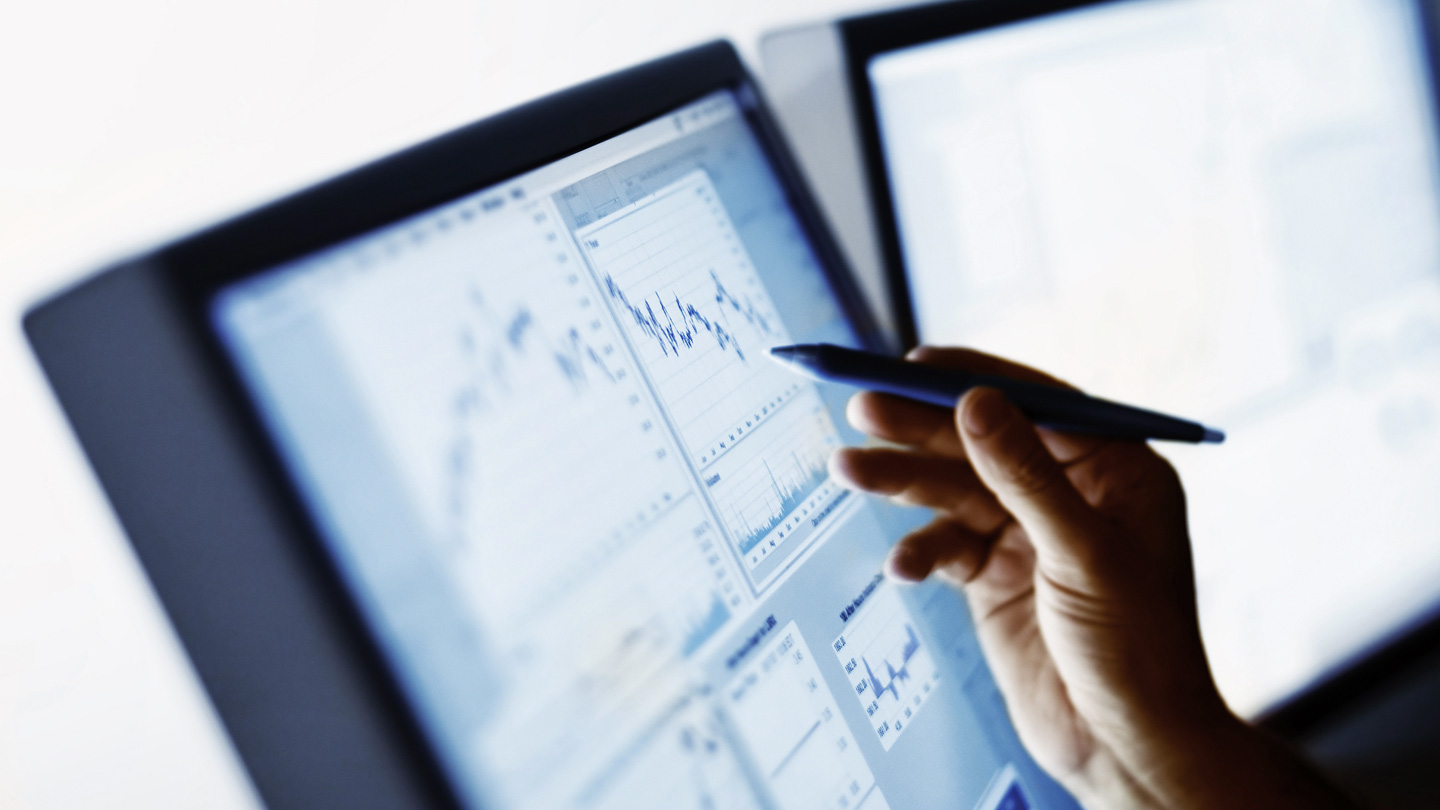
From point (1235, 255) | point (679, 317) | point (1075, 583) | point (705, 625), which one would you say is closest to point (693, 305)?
point (679, 317)

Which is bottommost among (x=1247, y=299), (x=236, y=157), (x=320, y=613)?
(x=1247, y=299)

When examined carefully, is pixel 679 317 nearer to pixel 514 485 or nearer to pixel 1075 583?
pixel 514 485

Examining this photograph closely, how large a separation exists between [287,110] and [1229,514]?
2.10ft

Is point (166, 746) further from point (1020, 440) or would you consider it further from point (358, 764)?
point (1020, 440)

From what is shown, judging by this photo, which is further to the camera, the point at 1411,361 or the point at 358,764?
the point at 1411,361

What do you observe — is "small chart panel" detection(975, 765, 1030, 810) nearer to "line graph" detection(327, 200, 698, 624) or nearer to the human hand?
the human hand

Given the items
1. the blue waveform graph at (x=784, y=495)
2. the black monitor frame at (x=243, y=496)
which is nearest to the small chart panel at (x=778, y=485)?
the blue waveform graph at (x=784, y=495)

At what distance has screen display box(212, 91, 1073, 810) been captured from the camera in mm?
222

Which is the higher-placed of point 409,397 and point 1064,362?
point 409,397

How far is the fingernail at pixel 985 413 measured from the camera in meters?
0.40

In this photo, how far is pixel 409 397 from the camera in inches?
9.3

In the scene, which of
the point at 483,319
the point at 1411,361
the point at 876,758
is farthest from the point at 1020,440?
the point at 1411,361

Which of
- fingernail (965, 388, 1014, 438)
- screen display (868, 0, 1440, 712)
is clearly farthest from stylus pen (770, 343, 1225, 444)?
screen display (868, 0, 1440, 712)

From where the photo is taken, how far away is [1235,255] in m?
0.65
